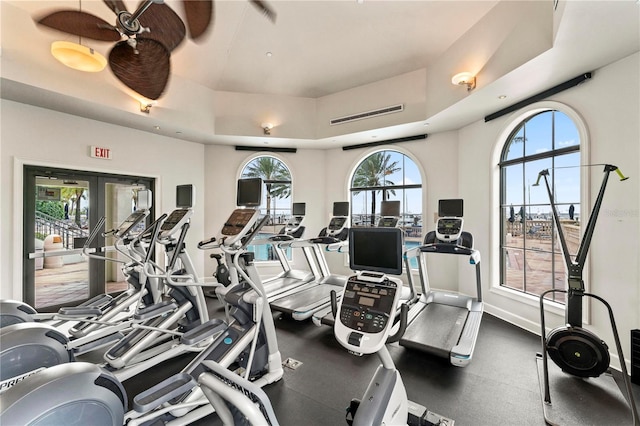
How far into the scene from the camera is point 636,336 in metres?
2.64

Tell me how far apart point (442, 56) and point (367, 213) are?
334 cm

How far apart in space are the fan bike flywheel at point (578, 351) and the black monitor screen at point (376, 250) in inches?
80.4

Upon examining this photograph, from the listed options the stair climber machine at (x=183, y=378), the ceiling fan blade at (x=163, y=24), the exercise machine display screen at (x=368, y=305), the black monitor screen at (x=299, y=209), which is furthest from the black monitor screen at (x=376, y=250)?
the black monitor screen at (x=299, y=209)

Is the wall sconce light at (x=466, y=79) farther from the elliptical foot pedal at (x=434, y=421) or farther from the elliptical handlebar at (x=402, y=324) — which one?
the elliptical foot pedal at (x=434, y=421)

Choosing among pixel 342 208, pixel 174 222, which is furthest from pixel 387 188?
pixel 174 222

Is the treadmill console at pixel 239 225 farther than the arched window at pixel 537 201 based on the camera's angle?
No

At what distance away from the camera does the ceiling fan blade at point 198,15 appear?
7.22 ft

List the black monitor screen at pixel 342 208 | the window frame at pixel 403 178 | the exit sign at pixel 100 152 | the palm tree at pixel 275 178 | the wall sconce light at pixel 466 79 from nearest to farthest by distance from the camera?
the wall sconce light at pixel 466 79 → the exit sign at pixel 100 152 → the black monitor screen at pixel 342 208 → the window frame at pixel 403 178 → the palm tree at pixel 275 178

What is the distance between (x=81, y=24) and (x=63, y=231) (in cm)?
362

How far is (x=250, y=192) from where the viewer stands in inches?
109

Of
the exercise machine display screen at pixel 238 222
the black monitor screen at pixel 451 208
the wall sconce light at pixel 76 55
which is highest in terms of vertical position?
the wall sconce light at pixel 76 55

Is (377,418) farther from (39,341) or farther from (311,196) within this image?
(311,196)

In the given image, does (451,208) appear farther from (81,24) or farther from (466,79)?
(81,24)

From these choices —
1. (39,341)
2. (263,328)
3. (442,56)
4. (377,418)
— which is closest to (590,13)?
(442,56)
